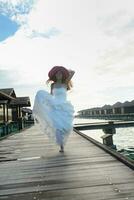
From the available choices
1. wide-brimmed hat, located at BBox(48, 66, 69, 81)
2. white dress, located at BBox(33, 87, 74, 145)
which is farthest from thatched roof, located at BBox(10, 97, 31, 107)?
wide-brimmed hat, located at BBox(48, 66, 69, 81)

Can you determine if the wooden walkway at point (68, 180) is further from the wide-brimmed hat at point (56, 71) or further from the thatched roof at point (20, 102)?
the thatched roof at point (20, 102)

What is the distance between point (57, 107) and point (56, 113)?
0.46 feet

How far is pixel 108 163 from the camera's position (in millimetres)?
6426

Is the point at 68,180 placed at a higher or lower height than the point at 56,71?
lower

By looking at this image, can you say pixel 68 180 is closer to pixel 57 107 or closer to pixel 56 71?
pixel 57 107

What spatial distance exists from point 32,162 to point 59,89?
206cm

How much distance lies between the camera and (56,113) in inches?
336

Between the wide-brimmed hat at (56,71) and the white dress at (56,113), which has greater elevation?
the wide-brimmed hat at (56,71)

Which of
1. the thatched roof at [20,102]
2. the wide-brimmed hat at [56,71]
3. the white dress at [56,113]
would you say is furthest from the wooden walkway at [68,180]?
the thatched roof at [20,102]

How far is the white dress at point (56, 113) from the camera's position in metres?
8.48

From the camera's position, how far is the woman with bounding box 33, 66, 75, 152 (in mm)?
8492

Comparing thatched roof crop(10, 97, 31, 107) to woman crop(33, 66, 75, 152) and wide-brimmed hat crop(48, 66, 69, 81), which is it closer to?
woman crop(33, 66, 75, 152)

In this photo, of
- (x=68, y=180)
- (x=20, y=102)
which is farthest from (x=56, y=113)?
(x=20, y=102)

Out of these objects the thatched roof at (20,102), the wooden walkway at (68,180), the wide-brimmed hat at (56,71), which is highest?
the thatched roof at (20,102)
